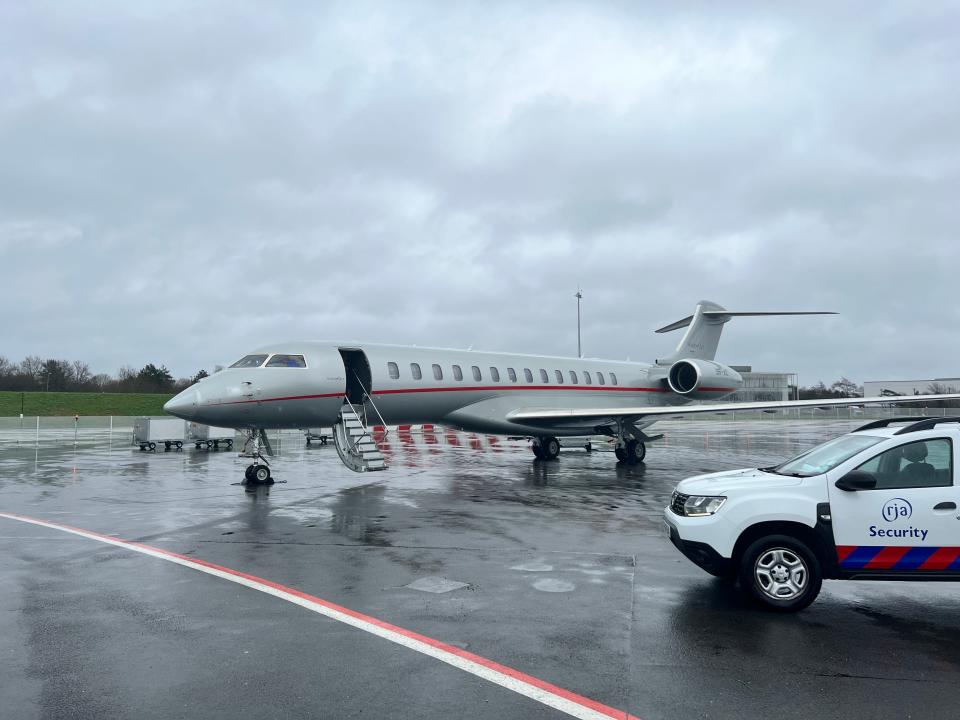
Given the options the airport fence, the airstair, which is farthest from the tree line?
the airstair

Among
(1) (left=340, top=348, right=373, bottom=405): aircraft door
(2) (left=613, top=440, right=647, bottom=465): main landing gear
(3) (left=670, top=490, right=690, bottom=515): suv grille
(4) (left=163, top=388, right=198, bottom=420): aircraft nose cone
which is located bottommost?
(2) (left=613, top=440, right=647, bottom=465): main landing gear

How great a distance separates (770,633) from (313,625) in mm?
3652

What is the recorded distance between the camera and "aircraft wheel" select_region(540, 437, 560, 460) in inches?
883

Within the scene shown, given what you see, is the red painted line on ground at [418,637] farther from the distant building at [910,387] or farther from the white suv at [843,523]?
the distant building at [910,387]

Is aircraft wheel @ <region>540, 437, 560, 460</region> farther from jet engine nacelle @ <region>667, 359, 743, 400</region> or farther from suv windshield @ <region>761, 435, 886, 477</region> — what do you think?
suv windshield @ <region>761, 435, 886, 477</region>

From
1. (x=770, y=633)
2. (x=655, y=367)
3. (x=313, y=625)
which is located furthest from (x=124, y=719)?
(x=655, y=367)

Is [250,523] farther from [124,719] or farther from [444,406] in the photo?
[444,406]

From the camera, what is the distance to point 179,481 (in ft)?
53.7

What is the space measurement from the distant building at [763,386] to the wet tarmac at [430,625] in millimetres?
94160

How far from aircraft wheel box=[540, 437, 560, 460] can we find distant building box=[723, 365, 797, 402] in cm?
8059

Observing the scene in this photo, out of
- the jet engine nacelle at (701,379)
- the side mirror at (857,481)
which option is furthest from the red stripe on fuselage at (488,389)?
the side mirror at (857,481)

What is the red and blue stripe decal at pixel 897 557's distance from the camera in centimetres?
584

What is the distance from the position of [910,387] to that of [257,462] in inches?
3810

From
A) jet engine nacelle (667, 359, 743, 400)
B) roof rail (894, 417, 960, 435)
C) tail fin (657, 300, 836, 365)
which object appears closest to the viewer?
roof rail (894, 417, 960, 435)
